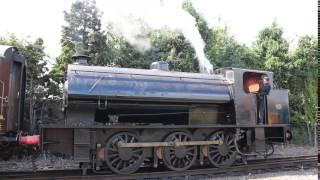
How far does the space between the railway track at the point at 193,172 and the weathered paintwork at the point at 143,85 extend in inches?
69.9

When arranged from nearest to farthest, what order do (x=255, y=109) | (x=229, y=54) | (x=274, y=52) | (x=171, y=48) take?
(x=255, y=109), (x=171, y=48), (x=274, y=52), (x=229, y=54)

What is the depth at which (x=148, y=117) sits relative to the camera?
10266 millimetres

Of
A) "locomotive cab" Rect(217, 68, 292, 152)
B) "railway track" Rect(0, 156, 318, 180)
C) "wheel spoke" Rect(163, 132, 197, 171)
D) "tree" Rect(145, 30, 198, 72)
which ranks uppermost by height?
"tree" Rect(145, 30, 198, 72)

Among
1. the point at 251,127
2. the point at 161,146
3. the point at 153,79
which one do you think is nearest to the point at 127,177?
the point at 161,146

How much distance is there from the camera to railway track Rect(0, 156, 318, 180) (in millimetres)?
8734

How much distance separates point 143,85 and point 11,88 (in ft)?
10.3

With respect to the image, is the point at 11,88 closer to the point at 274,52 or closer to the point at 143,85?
the point at 143,85

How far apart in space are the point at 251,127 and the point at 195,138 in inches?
65.4

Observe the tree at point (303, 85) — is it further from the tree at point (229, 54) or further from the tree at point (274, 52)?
the tree at point (229, 54)

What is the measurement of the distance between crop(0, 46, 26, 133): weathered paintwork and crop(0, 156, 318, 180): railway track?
124cm

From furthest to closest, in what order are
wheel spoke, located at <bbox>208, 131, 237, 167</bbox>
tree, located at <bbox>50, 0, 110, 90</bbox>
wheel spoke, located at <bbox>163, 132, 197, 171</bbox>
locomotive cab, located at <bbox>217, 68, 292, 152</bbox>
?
tree, located at <bbox>50, 0, 110, 90</bbox>, locomotive cab, located at <bbox>217, 68, 292, 152</bbox>, wheel spoke, located at <bbox>208, 131, 237, 167</bbox>, wheel spoke, located at <bbox>163, 132, 197, 171</bbox>

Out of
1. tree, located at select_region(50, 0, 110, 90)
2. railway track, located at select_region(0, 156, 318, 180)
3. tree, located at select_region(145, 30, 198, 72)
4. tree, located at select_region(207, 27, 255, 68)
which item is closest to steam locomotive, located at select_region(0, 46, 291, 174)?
railway track, located at select_region(0, 156, 318, 180)

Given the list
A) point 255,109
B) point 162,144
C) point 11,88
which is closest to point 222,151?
point 255,109

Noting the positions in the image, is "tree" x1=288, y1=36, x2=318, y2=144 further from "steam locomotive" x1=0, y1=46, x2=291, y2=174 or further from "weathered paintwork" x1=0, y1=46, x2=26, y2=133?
"weathered paintwork" x1=0, y1=46, x2=26, y2=133
